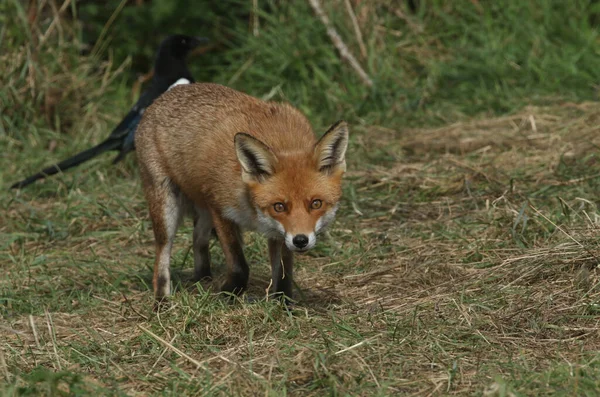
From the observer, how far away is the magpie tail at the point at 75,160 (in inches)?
305

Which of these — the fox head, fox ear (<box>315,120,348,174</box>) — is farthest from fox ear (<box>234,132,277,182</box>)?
fox ear (<box>315,120,348,174</box>)

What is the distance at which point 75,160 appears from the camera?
800 centimetres

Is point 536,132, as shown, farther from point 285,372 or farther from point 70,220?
point 285,372

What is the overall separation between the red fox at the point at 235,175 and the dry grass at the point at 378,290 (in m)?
0.39

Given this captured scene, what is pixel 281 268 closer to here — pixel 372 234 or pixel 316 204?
pixel 316 204

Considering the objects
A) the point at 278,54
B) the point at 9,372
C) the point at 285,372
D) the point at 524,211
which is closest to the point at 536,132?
the point at 524,211

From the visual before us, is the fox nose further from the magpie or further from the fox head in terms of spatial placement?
the magpie

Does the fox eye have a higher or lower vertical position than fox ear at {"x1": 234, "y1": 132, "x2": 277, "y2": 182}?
lower

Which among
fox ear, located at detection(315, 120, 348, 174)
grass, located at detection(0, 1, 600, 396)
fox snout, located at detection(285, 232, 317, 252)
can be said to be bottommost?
grass, located at detection(0, 1, 600, 396)

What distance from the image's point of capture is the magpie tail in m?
7.75

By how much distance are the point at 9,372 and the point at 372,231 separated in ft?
10.2

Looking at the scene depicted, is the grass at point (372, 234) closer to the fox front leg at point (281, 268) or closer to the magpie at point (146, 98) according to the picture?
the fox front leg at point (281, 268)

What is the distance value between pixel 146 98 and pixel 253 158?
11.9 ft

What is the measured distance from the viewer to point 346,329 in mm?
4461
